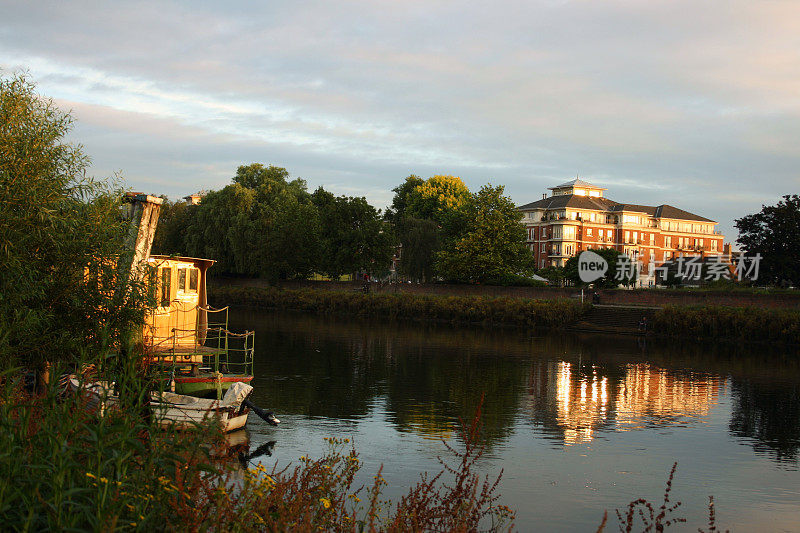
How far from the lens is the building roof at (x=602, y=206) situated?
370 ft

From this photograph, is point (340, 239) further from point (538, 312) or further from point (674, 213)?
point (674, 213)

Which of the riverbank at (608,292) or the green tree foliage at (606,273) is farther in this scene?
the green tree foliage at (606,273)

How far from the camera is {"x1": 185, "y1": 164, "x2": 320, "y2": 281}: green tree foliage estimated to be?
71.2m

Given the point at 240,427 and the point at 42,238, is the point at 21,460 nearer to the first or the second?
the point at 42,238

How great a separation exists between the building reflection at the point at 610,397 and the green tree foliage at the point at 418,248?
126 feet

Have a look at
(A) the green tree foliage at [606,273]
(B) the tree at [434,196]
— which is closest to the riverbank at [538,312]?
(A) the green tree foliage at [606,273]

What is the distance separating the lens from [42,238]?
1510cm

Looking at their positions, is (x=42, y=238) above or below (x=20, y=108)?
below

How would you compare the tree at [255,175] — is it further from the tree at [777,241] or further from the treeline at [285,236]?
the tree at [777,241]

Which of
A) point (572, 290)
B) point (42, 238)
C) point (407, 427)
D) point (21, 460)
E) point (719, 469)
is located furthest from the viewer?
point (572, 290)

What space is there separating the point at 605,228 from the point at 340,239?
57983mm

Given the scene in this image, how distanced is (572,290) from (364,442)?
45849mm

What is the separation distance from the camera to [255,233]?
71.9 meters

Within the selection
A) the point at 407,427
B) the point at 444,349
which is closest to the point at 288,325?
the point at 444,349
